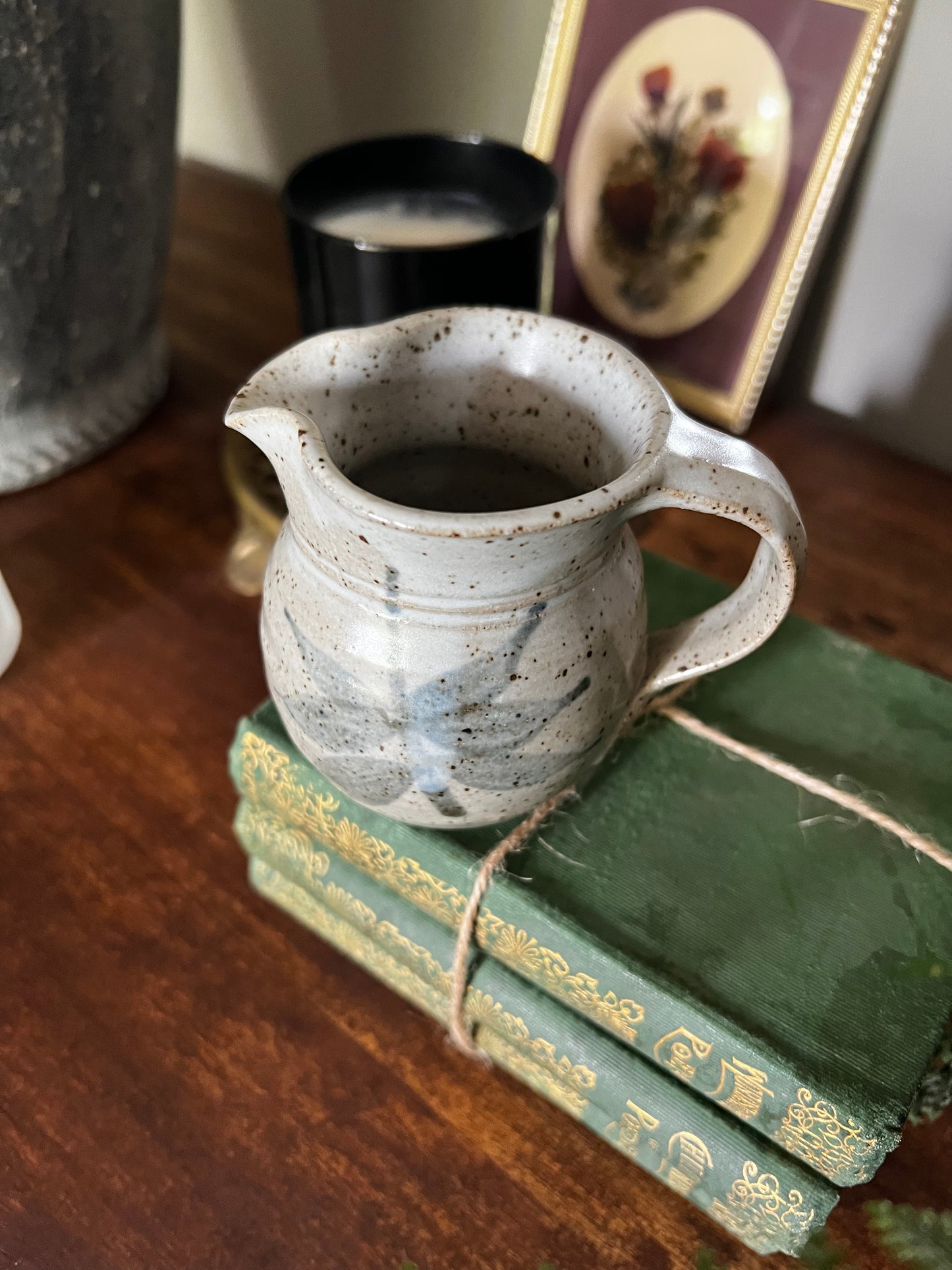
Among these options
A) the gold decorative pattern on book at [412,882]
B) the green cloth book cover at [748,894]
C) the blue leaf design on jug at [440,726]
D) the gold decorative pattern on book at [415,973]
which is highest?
the blue leaf design on jug at [440,726]

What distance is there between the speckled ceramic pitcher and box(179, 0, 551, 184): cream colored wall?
0.47m

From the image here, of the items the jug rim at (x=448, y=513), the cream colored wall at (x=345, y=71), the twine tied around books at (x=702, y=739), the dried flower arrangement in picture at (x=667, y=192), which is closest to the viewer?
the jug rim at (x=448, y=513)

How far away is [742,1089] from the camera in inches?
13.3

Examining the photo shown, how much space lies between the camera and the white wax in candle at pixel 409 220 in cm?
58

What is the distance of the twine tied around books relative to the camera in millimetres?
372

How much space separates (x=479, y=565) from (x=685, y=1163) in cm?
25

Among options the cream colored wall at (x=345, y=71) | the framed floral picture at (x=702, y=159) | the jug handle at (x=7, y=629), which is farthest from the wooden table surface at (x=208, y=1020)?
the cream colored wall at (x=345, y=71)

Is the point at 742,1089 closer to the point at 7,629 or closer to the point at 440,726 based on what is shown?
the point at 440,726

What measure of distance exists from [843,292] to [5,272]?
0.52 meters

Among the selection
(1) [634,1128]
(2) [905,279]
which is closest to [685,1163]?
(1) [634,1128]

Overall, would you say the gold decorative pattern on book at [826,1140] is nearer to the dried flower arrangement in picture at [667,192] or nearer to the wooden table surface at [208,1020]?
the wooden table surface at [208,1020]

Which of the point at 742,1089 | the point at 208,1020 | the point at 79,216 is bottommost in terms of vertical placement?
the point at 208,1020

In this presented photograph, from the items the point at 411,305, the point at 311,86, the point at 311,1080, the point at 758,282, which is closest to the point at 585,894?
the point at 311,1080

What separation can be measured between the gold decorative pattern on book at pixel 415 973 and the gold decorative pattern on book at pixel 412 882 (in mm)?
20
